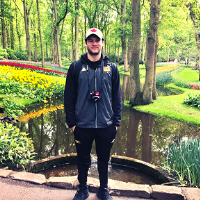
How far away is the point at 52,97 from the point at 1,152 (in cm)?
856

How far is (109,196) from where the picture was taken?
2.85 m

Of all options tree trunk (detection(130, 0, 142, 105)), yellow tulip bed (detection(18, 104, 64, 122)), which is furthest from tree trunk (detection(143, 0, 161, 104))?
yellow tulip bed (detection(18, 104, 64, 122))

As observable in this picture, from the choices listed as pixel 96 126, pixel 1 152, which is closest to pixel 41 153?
pixel 1 152

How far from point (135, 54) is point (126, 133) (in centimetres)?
535

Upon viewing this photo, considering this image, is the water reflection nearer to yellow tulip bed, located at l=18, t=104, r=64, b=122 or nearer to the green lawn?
yellow tulip bed, located at l=18, t=104, r=64, b=122

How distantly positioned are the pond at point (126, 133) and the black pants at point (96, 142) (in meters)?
2.34

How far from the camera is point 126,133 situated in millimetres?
6758

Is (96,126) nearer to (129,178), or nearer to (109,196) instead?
(109,196)

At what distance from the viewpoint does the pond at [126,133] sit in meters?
5.32

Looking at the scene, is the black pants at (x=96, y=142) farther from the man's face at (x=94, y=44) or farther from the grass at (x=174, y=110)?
the grass at (x=174, y=110)

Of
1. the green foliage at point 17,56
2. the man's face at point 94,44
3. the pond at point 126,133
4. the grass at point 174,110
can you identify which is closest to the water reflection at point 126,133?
the pond at point 126,133

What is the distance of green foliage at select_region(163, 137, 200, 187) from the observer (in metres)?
3.26

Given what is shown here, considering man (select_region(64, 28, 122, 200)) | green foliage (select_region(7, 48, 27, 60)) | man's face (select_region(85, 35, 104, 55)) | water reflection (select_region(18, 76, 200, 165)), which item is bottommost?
water reflection (select_region(18, 76, 200, 165))

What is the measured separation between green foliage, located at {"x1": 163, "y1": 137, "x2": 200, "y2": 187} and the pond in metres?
1.18
